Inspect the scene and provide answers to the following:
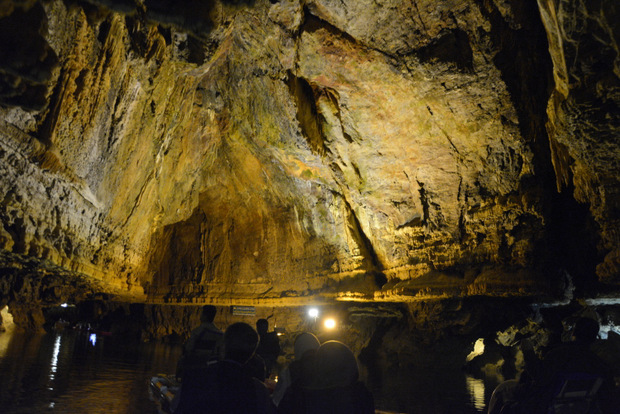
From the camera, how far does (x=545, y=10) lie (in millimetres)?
5598

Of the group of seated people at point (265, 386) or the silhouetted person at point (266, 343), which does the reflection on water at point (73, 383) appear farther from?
the group of seated people at point (265, 386)

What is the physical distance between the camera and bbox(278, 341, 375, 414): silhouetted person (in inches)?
86.0

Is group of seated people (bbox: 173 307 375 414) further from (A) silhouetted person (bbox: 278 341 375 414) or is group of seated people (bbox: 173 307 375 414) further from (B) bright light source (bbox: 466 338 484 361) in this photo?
(B) bright light source (bbox: 466 338 484 361)

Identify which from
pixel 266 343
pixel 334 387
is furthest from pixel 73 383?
pixel 334 387

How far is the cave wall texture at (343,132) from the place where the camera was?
593 centimetres

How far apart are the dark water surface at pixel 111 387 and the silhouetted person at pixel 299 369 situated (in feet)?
7.58

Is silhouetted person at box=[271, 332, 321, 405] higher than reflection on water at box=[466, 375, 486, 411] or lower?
higher

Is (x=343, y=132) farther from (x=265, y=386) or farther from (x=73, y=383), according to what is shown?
(x=265, y=386)

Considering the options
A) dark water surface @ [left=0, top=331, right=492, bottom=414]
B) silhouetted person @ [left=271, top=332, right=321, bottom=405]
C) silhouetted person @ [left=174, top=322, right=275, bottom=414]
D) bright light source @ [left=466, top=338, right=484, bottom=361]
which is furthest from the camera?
bright light source @ [left=466, top=338, right=484, bottom=361]

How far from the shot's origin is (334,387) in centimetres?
221

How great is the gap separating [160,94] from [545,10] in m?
7.07

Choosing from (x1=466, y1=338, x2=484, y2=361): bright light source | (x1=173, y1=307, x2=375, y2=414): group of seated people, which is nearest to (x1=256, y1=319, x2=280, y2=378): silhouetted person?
(x1=173, y1=307, x2=375, y2=414): group of seated people

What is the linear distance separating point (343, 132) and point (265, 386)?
Result: 8.06m

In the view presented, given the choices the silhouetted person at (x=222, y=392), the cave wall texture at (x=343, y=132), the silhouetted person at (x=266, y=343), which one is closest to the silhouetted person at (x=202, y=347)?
the silhouetted person at (x=266, y=343)
